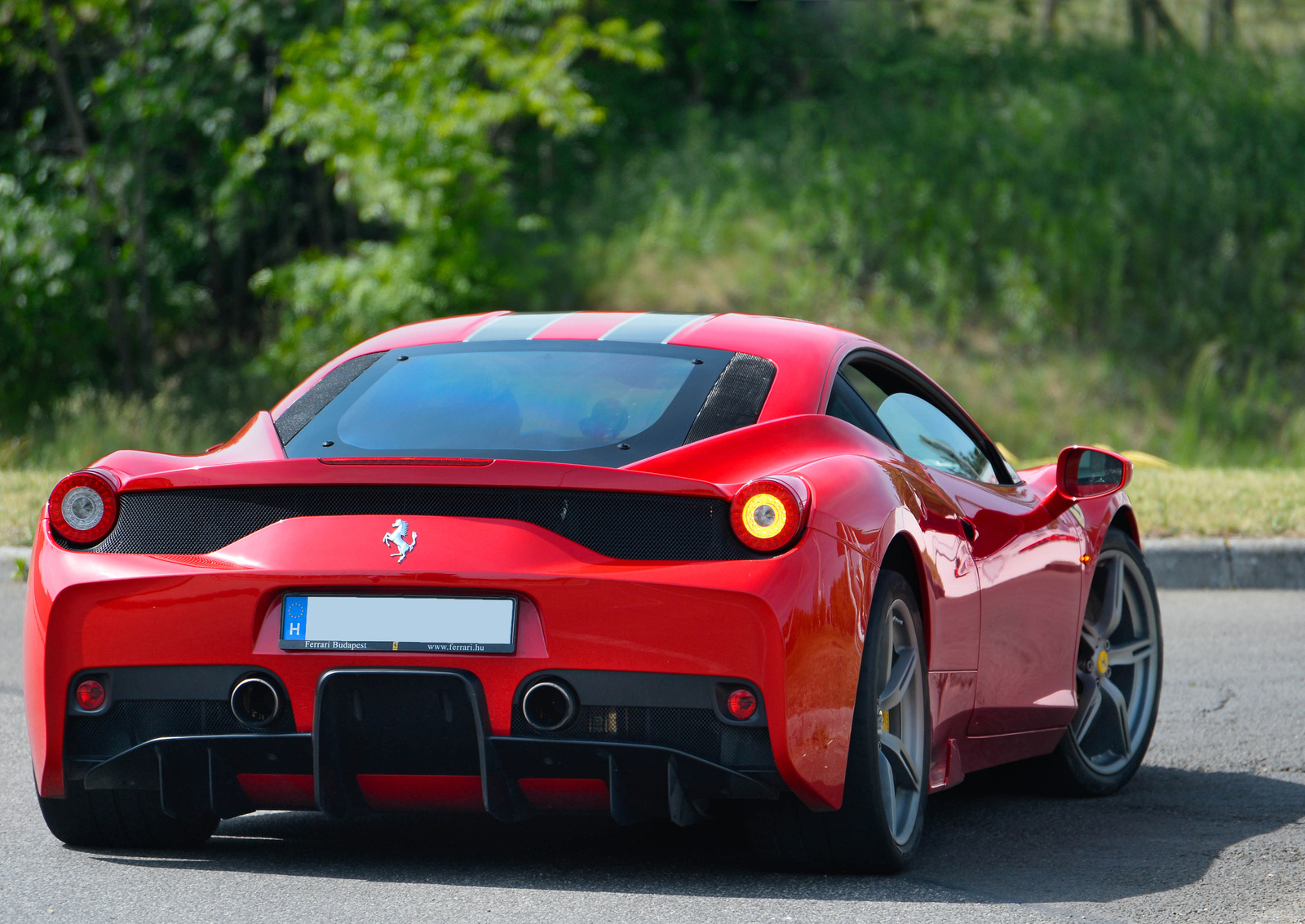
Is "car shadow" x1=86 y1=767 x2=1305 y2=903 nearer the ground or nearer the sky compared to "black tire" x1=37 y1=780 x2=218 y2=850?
nearer the ground

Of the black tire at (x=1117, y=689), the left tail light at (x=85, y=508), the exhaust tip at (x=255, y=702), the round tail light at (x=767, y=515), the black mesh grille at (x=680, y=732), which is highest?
the left tail light at (x=85, y=508)

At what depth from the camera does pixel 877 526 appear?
12.3ft

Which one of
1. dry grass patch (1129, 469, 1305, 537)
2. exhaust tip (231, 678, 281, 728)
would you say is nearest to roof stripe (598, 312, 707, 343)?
exhaust tip (231, 678, 281, 728)

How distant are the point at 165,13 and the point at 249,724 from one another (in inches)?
598

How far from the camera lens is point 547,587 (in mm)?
3400

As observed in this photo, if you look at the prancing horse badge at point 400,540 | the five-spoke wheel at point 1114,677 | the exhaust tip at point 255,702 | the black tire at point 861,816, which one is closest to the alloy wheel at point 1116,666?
the five-spoke wheel at point 1114,677

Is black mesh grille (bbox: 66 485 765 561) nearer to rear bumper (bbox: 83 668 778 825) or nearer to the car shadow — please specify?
rear bumper (bbox: 83 668 778 825)

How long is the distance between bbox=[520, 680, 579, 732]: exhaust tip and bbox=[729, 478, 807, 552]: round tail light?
0.46 m

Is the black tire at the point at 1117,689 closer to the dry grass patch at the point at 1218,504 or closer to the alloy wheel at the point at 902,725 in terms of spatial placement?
the alloy wheel at the point at 902,725

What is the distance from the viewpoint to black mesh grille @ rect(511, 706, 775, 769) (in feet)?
11.3

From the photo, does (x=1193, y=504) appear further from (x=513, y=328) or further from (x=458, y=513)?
(x=458, y=513)

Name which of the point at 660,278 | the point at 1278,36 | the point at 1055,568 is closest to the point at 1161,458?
the point at 660,278

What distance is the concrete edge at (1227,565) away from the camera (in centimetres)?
955

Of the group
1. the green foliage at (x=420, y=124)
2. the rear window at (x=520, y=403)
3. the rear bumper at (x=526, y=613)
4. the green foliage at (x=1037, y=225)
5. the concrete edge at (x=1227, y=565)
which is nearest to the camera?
the rear bumper at (x=526, y=613)
